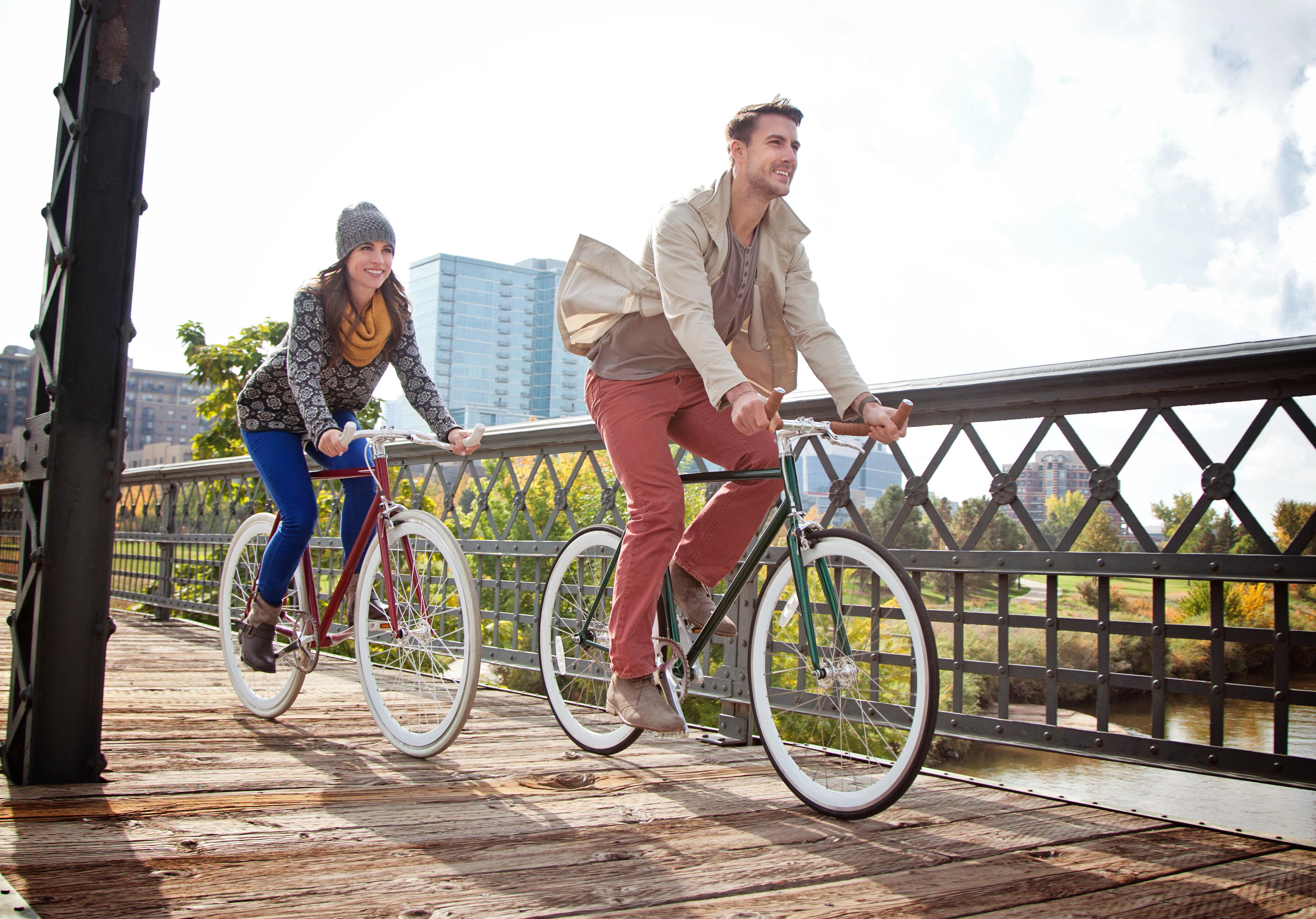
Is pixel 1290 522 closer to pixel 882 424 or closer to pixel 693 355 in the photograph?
pixel 882 424

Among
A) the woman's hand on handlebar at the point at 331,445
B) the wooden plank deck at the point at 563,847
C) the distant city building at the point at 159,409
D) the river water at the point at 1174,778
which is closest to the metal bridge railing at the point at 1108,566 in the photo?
the wooden plank deck at the point at 563,847

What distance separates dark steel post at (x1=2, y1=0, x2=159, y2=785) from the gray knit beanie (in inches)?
27.0

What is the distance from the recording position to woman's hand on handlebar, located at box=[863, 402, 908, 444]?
2172mm

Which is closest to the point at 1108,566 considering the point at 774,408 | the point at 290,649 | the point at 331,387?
the point at 774,408

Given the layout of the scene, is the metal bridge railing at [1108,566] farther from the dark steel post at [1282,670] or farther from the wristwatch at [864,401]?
the wristwatch at [864,401]

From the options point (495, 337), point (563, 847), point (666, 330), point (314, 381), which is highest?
point (495, 337)

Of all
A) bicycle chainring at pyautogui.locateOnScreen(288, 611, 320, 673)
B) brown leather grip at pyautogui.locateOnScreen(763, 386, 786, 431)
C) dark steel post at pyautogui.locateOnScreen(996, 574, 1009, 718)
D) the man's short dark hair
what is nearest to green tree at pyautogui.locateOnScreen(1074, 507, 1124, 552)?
dark steel post at pyautogui.locateOnScreen(996, 574, 1009, 718)

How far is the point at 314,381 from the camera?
2816 mm

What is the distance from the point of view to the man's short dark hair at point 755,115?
238cm

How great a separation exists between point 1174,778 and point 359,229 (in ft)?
66.2

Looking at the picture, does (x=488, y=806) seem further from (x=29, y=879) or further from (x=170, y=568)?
(x=170, y=568)

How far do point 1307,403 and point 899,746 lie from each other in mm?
1336

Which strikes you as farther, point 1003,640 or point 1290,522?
point 1003,640

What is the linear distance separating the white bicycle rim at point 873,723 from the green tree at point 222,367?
14.3 metres
